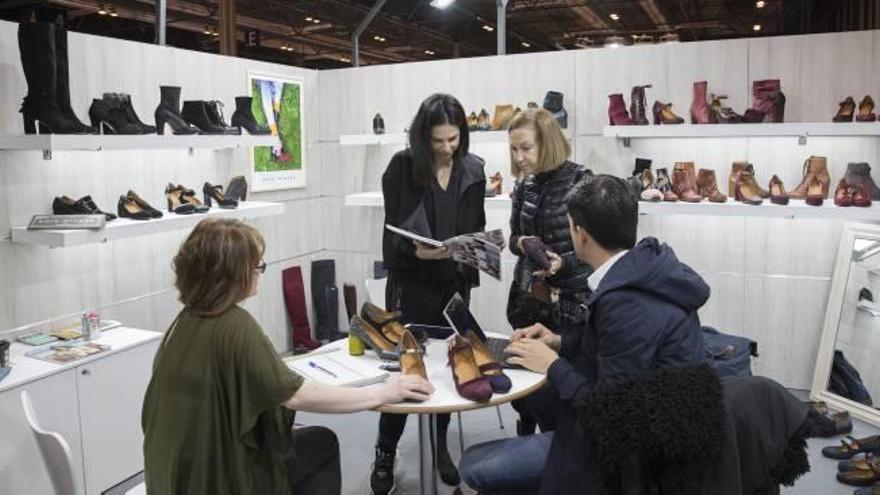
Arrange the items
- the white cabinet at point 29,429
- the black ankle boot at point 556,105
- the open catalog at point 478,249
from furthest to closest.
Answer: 1. the black ankle boot at point 556,105
2. the white cabinet at point 29,429
3. the open catalog at point 478,249

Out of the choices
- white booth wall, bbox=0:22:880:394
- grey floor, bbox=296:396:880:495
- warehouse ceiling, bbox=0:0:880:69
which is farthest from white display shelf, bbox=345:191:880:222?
warehouse ceiling, bbox=0:0:880:69

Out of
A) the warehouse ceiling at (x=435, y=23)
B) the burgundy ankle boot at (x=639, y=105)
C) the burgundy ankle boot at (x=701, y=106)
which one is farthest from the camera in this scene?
the warehouse ceiling at (x=435, y=23)

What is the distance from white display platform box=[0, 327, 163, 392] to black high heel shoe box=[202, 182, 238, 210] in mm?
930

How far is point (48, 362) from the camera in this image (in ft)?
10.1

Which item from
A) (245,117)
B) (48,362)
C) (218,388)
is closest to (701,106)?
(245,117)

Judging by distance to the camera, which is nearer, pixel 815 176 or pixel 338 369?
pixel 338 369

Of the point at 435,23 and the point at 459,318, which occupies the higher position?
the point at 435,23

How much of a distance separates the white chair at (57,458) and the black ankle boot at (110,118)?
1.87 meters

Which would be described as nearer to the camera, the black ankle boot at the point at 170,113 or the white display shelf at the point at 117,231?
the white display shelf at the point at 117,231

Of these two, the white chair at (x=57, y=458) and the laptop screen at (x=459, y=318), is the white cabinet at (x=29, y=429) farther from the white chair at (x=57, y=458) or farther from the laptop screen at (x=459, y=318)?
the laptop screen at (x=459, y=318)

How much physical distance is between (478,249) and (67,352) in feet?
6.28

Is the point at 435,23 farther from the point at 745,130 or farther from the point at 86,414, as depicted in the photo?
the point at 86,414

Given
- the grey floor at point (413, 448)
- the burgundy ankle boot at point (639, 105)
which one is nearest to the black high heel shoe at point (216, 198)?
the grey floor at point (413, 448)

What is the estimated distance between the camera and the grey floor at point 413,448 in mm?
3316
